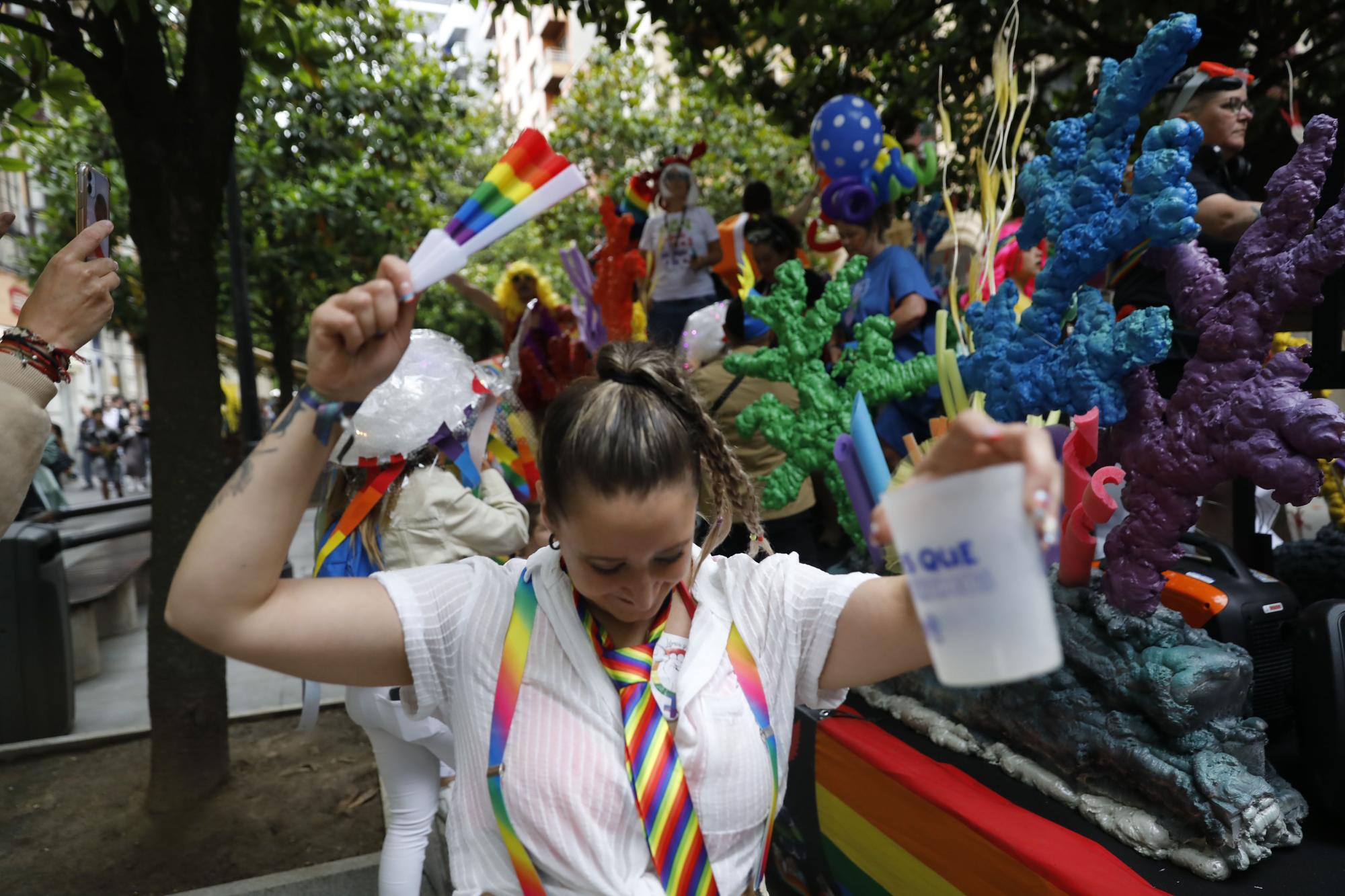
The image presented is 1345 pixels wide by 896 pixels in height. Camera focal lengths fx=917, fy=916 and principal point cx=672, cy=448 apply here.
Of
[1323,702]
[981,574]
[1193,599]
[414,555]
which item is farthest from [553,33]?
[981,574]

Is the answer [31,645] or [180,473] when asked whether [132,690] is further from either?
[180,473]

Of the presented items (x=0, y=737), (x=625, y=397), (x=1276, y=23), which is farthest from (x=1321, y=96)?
(x=0, y=737)

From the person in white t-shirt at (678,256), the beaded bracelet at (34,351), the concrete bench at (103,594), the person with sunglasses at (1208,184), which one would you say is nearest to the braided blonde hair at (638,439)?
the beaded bracelet at (34,351)

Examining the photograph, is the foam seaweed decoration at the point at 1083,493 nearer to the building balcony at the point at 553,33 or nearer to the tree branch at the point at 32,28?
the tree branch at the point at 32,28

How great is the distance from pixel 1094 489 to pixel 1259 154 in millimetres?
4934

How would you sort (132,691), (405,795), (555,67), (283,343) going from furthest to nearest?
(555,67) < (283,343) < (132,691) < (405,795)

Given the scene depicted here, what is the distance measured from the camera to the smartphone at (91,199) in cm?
165

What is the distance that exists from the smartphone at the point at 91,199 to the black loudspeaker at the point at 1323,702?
2.48m

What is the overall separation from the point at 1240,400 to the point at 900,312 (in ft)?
5.37

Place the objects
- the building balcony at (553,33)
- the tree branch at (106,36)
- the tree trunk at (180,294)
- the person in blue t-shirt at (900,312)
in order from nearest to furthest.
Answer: the tree branch at (106,36), the tree trunk at (180,294), the person in blue t-shirt at (900,312), the building balcony at (553,33)

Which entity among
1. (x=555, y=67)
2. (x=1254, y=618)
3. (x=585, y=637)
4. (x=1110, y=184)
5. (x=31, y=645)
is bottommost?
(x=31, y=645)

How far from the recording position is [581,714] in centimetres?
129

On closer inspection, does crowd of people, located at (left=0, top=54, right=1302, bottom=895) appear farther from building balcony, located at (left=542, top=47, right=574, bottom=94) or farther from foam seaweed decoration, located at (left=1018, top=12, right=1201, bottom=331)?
building balcony, located at (left=542, top=47, right=574, bottom=94)

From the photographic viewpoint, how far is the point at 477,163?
21.6 m
